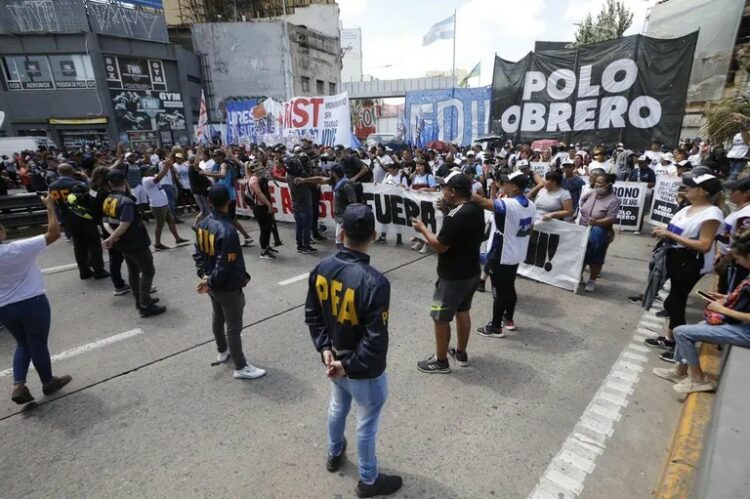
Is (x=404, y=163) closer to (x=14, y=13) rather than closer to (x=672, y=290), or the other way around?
(x=672, y=290)

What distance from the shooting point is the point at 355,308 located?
7.00ft

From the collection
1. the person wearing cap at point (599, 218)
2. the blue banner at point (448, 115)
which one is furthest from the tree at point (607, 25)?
the person wearing cap at point (599, 218)

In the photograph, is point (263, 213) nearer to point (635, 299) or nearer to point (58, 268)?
point (58, 268)

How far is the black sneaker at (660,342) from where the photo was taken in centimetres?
427

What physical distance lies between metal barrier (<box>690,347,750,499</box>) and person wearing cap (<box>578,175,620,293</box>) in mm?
3218

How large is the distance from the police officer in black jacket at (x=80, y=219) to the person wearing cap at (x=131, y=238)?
1.14 m

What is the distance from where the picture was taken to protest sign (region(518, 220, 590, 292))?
592cm

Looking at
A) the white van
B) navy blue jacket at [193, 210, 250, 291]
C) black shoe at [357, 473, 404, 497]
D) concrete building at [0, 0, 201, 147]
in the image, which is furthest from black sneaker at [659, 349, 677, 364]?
concrete building at [0, 0, 201, 147]

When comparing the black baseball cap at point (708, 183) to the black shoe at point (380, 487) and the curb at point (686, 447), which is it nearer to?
the curb at point (686, 447)

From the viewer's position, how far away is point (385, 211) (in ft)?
27.4

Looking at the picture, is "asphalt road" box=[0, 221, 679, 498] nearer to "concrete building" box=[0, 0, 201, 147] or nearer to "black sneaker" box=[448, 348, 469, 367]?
"black sneaker" box=[448, 348, 469, 367]

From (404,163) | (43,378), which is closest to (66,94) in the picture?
(404,163)

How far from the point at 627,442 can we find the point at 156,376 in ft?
14.0

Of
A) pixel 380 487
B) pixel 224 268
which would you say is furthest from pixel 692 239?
pixel 224 268
